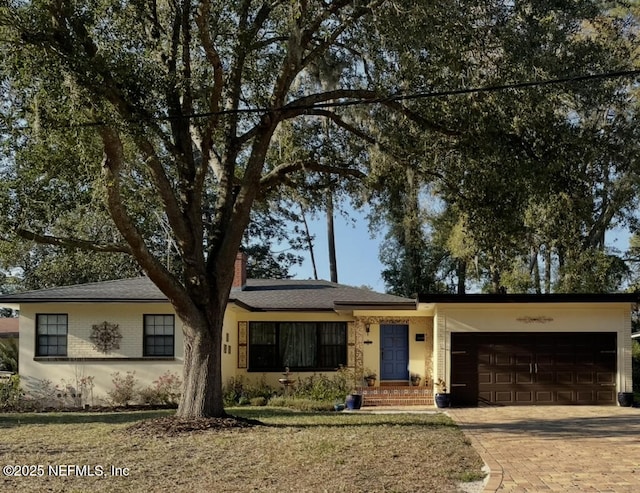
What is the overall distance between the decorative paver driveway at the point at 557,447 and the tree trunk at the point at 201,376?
177 inches

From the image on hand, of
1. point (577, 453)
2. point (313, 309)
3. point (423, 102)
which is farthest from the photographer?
point (313, 309)

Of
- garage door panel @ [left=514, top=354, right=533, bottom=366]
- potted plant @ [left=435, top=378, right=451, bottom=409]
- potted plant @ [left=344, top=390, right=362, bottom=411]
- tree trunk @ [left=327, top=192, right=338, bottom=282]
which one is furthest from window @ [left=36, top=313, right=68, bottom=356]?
tree trunk @ [left=327, top=192, right=338, bottom=282]

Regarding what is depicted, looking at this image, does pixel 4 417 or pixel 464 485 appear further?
pixel 4 417

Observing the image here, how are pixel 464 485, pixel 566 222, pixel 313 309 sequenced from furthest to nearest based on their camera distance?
1. pixel 313 309
2. pixel 566 222
3. pixel 464 485

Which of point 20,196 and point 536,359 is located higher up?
point 20,196

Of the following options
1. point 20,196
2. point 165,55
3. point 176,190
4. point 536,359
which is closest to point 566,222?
point 536,359

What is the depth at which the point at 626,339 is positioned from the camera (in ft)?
61.8

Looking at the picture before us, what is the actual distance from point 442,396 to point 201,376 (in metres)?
7.69

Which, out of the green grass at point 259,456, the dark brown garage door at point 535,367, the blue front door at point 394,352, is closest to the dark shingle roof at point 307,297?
the blue front door at point 394,352

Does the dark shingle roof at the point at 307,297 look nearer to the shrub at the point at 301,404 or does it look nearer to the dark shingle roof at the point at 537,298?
the dark shingle roof at the point at 537,298

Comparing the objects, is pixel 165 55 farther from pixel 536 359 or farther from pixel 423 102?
pixel 536 359

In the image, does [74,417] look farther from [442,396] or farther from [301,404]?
[442,396]

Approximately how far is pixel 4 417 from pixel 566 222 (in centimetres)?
1338

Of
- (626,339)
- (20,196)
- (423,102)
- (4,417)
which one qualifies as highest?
(423,102)
